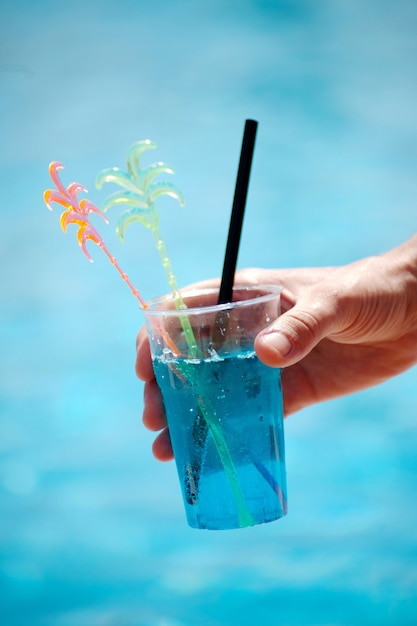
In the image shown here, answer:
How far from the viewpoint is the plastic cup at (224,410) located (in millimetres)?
1786

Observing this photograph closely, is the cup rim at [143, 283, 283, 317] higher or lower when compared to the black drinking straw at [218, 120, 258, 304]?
lower

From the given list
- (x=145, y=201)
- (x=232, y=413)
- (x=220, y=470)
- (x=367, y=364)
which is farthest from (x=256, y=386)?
(x=367, y=364)

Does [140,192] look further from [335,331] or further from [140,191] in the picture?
[335,331]

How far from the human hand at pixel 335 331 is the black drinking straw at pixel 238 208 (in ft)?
0.52

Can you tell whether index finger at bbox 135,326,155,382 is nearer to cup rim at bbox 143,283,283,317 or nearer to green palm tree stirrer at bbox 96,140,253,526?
cup rim at bbox 143,283,283,317

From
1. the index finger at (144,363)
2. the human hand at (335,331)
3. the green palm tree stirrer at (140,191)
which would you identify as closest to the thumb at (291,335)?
the human hand at (335,331)

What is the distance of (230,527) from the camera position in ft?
5.89

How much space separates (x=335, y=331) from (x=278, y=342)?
0.40 metres

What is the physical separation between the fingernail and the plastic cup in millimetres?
106

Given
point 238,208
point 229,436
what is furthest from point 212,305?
point 229,436

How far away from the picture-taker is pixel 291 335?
1742 mm

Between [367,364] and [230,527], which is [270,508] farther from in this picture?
[367,364]

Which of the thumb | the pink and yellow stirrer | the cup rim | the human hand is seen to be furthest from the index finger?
the thumb

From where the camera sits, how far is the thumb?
1705mm
